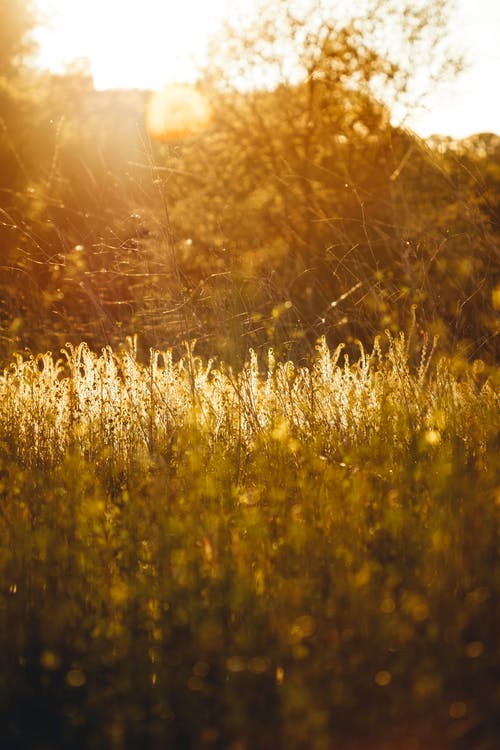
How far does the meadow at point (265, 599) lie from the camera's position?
216cm

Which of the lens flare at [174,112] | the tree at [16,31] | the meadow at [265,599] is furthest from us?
the tree at [16,31]

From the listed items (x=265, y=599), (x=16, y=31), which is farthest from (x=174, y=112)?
(x=16, y=31)

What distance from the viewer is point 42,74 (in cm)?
1700

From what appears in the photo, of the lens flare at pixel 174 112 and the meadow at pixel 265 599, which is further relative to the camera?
the lens flare at pixel 174 112

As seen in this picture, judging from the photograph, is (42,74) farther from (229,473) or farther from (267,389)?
(229,473)

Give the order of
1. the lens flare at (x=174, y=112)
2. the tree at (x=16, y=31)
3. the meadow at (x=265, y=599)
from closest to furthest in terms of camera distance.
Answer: the meadow at (x=265, y=599) → the lens flare at (x=174, y=112) → the tree at (x=16, y=31)

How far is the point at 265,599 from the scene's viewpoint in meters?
2.56

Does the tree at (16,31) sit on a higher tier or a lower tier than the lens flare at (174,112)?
higher

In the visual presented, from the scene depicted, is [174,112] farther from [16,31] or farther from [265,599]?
[16,31]

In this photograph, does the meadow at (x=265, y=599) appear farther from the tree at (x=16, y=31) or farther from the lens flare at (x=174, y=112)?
the tree at (x=16, y=31)

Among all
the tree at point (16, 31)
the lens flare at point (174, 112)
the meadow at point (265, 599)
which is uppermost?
the tree at point (16, 31)

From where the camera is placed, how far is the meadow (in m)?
2.16

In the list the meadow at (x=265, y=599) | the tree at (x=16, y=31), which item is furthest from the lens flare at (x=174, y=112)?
the tree at (x=16, y=31)

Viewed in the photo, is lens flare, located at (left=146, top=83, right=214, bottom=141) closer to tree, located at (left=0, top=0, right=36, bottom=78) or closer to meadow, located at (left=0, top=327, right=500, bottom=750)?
meadow, located at (left=0, top=327, right=500, bottom=750)
